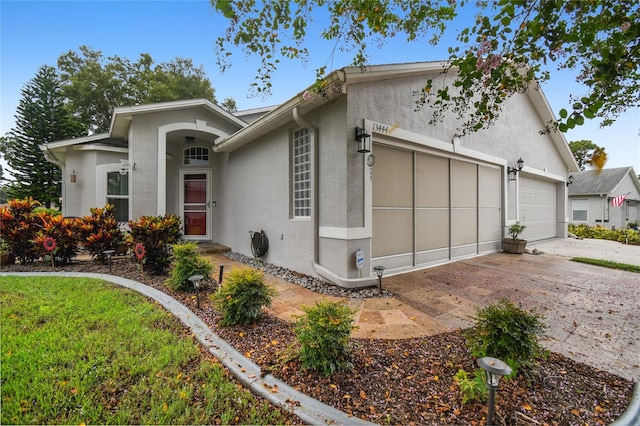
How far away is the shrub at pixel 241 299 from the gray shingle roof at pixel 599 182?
22733mm

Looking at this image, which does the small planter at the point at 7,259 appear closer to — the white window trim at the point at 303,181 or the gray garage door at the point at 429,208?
the white window trim at the point at 303,181

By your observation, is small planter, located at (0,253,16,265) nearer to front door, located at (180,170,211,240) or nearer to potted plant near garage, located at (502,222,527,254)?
front door, located at (180,170,211,240)

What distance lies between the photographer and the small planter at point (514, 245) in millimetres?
7777

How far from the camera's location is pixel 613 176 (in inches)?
694

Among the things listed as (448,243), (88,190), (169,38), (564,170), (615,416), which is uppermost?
(169,38)

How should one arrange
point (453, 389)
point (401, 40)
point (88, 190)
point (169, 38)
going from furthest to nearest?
point (88, 190)
point (169, 38)
point (401, 40)
point (453, 389)

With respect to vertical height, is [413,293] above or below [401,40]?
below

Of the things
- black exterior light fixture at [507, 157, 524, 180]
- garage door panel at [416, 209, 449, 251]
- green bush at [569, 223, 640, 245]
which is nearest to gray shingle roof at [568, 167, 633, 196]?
green bush at [569, 223, 640, 245]

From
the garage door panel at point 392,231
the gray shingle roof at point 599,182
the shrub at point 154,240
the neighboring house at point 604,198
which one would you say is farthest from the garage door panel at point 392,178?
the gray shingle roof at point 599,182

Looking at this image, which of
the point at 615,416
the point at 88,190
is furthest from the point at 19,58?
the point at 615,416

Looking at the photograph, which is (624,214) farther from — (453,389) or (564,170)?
(453,389)

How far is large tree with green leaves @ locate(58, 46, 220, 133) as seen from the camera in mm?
16609

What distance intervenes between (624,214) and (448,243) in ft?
69.0

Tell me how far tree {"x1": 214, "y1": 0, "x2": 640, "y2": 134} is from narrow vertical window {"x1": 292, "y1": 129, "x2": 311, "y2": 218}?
5.75ft
